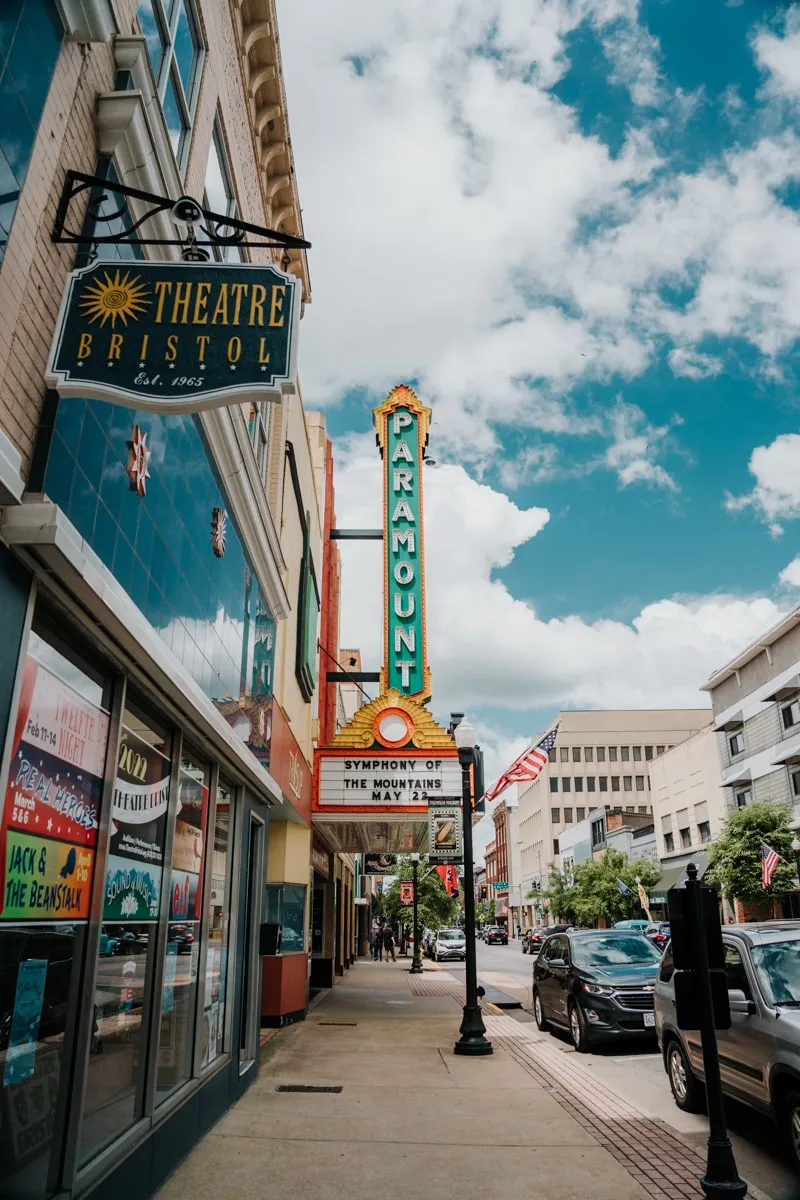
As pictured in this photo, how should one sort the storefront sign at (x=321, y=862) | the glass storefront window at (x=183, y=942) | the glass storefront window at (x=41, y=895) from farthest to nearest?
the storefront sign at (x=321, y=862) → the glass storefront window at (x=183, y=942) → the glass storefront window at (x=41, y=895)

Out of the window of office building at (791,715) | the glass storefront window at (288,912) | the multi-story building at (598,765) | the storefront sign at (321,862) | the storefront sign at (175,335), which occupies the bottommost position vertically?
the glass storefront window at (288,912)

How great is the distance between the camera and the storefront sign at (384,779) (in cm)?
1783

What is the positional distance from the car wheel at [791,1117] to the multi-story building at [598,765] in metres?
84.5

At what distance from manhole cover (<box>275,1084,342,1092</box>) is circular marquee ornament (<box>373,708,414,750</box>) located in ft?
29.8

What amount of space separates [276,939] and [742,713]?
4283 centimetres

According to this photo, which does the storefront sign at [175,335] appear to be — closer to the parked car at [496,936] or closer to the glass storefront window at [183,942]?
the glass storefront window at [183,942]

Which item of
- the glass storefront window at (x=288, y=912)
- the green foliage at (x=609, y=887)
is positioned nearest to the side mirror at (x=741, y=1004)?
the glass storefront window at (x=288, y=912)

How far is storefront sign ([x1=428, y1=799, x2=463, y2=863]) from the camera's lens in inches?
568

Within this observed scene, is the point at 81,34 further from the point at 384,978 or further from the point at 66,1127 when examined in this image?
the point at 384,978

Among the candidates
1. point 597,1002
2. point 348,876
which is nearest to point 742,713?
point 348,876

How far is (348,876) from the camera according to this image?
35.7 m

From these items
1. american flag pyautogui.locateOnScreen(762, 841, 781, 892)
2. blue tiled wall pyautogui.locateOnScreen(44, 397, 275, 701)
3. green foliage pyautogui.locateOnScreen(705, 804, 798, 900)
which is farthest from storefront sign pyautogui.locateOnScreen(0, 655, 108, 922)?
green foliage pyautogui.locateOnScreen(705, 804, 798, 900)

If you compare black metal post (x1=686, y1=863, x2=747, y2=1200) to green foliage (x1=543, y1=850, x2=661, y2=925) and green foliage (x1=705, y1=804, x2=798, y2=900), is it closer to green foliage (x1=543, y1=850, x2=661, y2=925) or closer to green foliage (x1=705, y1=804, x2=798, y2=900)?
green foliage (x1=705, y1=804, x2=798, y2=900)

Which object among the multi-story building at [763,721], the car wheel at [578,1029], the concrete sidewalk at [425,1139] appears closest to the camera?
the concrete sidewalk at [425,1139]
